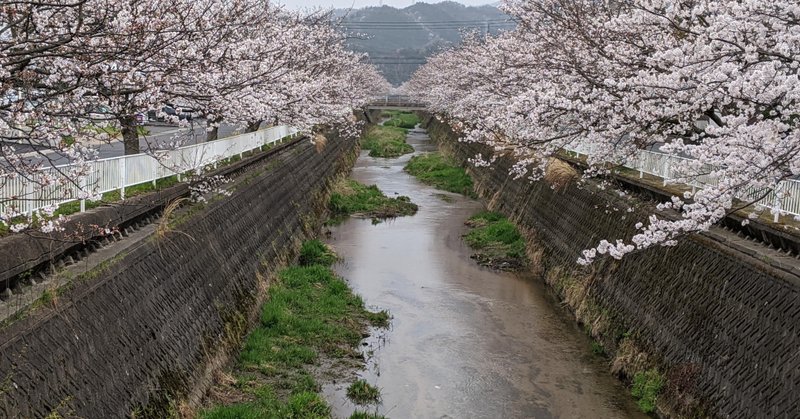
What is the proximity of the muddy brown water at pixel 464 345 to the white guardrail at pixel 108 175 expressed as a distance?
178 inches

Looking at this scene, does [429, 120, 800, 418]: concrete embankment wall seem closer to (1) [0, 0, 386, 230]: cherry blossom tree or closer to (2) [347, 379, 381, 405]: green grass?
(2) [347, 379, 381, 405]: green grass

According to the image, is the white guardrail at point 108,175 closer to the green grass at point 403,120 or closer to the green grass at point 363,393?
the green grass at point 363,393

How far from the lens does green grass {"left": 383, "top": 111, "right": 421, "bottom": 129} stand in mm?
81812

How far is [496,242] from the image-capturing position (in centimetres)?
2283

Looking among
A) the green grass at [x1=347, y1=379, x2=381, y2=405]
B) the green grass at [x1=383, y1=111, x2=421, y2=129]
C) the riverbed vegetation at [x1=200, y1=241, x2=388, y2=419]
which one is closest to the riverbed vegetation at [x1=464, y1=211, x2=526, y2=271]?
the riverbed vegetation at [x1=200, y1=241, x2=388, y2=419]

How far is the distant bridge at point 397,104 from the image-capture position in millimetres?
97250

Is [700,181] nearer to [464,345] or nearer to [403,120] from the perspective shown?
[464,345]

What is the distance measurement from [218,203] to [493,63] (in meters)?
15.8

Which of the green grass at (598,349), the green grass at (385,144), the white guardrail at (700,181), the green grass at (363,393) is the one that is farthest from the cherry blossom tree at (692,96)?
the green grass at (385,144)

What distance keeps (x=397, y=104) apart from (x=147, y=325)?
312 ft

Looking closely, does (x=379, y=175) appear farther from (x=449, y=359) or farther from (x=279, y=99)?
(x=449, y=359)

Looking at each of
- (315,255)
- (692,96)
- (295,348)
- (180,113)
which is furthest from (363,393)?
(315,255)

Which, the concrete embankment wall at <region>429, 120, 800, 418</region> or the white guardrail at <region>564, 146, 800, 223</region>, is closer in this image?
the concrete embankment wall at <region>429, 120, 800, 418</region>

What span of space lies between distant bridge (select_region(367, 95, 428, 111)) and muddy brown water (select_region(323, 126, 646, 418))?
237 feet
